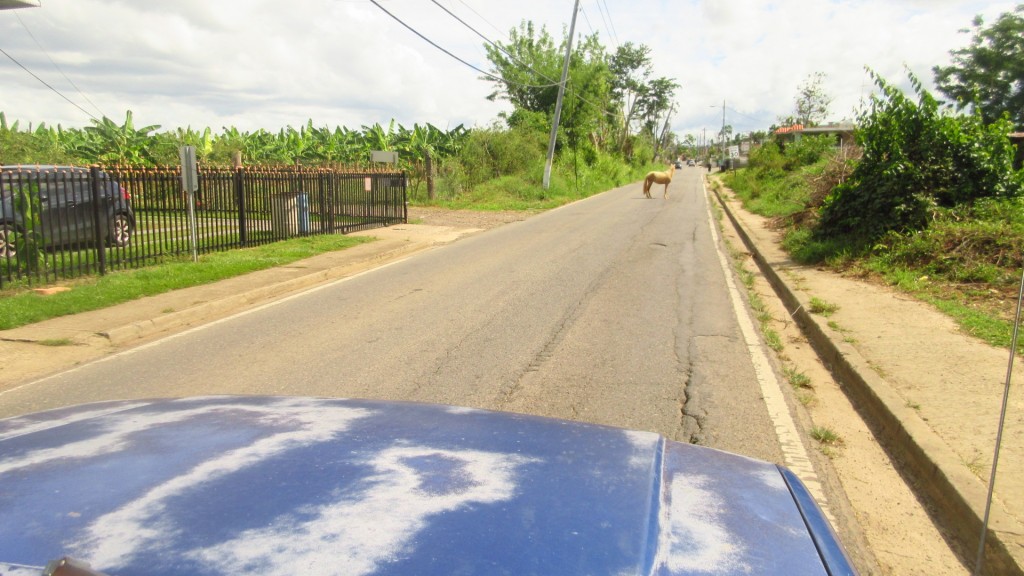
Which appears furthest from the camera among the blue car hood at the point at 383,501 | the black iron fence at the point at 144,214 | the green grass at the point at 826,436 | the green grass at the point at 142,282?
the black iron fence at the point at 144,214

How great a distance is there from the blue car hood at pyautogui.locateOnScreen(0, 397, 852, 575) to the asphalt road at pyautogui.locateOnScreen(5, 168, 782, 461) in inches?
123

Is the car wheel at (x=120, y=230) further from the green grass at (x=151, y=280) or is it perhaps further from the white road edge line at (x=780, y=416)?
the white road edge line at (x=780, y=416)

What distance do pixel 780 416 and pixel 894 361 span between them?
1.93 metres

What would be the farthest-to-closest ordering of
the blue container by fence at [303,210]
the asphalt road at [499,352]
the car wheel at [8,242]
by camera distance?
the blue container by fence at [303,210], the car wheel at [8,242], the asphalt road at [499,352]

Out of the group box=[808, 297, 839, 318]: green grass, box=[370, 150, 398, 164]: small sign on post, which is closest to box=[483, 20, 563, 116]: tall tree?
box=[370, 150, 398, 164]: small sign on post

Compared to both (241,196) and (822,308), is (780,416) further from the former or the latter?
(241,196)

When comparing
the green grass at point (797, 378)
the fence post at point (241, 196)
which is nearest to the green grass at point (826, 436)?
the green grass at point (797, 378)

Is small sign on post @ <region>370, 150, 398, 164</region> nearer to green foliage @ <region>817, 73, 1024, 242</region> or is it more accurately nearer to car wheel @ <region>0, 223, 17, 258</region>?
car wheel @ <region>0, 223, 17, 258</region>

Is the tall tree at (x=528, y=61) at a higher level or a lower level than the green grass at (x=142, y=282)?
higher

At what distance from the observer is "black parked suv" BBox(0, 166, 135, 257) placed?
10.6m

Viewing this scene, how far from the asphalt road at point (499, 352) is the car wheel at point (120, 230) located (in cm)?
391

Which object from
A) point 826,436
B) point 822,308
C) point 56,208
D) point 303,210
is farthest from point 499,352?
point 303,210

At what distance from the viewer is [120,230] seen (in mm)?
12938

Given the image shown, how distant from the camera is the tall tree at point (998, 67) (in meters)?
45.2
